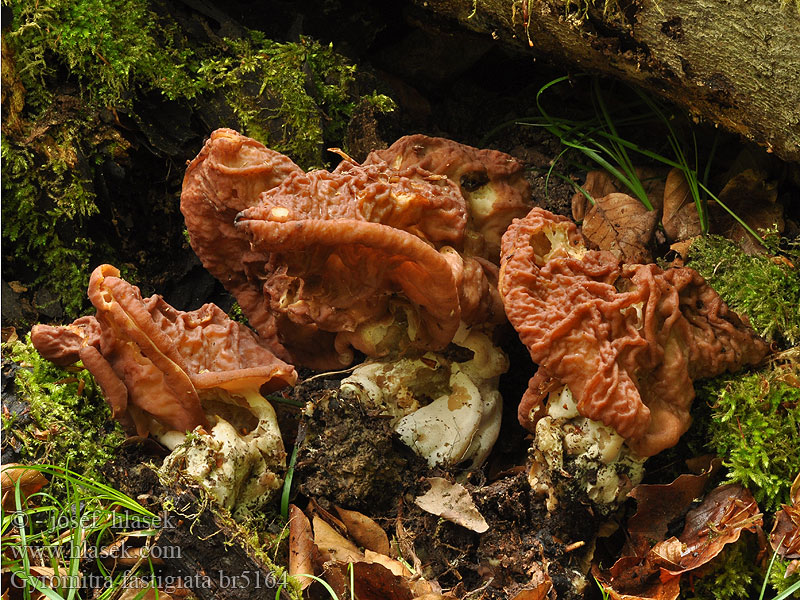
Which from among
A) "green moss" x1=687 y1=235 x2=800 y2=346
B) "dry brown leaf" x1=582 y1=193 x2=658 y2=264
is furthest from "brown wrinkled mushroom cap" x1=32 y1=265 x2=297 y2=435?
"green moss" x1=687 y1=235 x2=800 y2=346

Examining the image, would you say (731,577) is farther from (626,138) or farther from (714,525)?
(626,138)

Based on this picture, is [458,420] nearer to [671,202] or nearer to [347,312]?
[347,312]

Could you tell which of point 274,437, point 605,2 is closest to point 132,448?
point 274,437

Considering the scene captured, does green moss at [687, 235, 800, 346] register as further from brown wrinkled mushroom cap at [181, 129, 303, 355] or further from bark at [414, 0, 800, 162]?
brown wrinkled mushroom cap at [181, 129, 303, 355]

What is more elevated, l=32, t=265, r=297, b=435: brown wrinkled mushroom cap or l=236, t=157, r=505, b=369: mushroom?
l=236, t=157, r=505, b=369: mushroom

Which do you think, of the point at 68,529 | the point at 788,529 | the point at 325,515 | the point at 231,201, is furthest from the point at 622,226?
the point at 68,529
